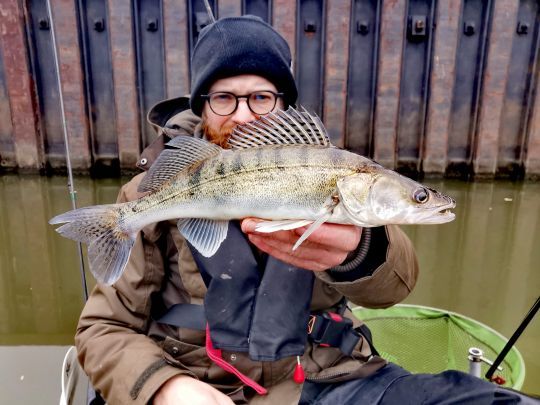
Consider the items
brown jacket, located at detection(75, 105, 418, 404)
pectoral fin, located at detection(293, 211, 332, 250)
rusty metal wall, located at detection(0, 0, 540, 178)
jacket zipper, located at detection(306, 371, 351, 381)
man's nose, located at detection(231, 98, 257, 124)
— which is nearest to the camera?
pectoral fin, located at detection(293, 211, 332, 250)

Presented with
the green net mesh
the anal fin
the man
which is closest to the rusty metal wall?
the green net mesh

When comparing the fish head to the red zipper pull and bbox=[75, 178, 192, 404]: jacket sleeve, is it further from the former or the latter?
bbox=[75, 178, 192, 404]: jacket sleeve

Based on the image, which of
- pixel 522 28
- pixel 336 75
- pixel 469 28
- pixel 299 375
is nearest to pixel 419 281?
pixel 299 375

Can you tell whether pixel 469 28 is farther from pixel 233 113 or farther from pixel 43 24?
pixel 43 24

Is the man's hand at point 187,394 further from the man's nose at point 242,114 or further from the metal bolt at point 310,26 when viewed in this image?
the metal bolt at point 310,26

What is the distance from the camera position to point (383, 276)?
6.16 ft

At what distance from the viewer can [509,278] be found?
422 centimetres

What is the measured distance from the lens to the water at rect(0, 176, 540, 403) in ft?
10.2

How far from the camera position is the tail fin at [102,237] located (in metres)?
1.75

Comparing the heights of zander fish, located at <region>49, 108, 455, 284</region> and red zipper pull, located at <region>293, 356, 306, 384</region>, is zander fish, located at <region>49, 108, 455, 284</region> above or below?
above

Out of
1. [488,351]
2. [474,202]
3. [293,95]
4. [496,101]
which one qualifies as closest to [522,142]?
[496,101]

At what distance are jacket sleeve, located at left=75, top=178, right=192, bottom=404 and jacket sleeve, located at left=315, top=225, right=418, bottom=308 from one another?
0.73 metres

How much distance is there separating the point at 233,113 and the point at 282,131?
0.52 m

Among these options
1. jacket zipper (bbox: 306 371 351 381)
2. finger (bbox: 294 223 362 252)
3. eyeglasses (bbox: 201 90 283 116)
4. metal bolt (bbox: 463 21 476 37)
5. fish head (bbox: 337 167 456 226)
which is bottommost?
jacket zipper (bbox: 306 371 351 381)
